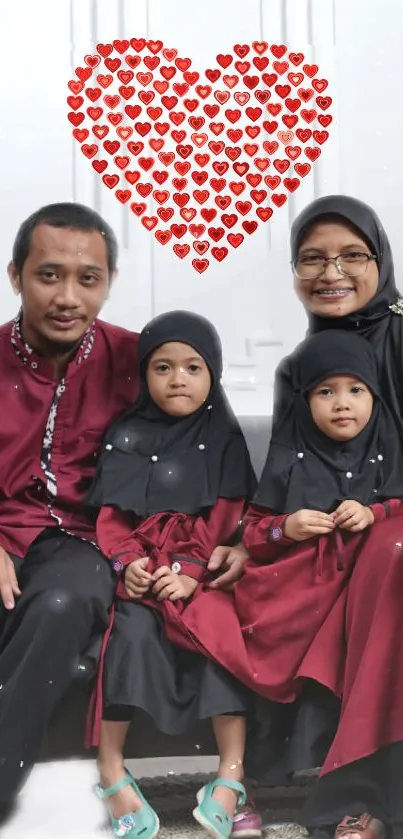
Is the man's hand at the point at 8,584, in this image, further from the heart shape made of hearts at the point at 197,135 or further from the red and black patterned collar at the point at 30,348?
the heart shape made of hearts at the point at 197,135

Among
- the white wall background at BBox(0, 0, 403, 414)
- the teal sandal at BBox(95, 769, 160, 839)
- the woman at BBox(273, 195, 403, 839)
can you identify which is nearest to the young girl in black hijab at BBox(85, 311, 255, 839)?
the teal sandal at BBox(95, 769, 160, 839)

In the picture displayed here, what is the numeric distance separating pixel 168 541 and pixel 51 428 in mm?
234

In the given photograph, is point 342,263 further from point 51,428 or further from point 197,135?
point 197,135

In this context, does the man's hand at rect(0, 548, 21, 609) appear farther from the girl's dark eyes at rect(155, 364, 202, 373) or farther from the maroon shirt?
the girl's dark eyes at rect(155, 364, 202, 373)

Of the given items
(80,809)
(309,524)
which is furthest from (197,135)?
(80,809)

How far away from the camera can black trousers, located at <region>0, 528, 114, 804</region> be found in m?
1.27

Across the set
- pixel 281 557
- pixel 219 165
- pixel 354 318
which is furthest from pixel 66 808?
pixel 219 165

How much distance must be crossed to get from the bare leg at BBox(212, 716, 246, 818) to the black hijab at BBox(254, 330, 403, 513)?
0.88 feet

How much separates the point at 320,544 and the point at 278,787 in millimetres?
388

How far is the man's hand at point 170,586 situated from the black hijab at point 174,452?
3.8 inches

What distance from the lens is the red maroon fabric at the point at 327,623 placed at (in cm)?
124

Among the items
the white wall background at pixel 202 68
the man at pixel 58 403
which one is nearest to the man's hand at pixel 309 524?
the man at pixel 58 403

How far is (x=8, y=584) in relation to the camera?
137 cm

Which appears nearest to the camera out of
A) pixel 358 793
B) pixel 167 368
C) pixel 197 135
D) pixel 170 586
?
pixel 358 793
